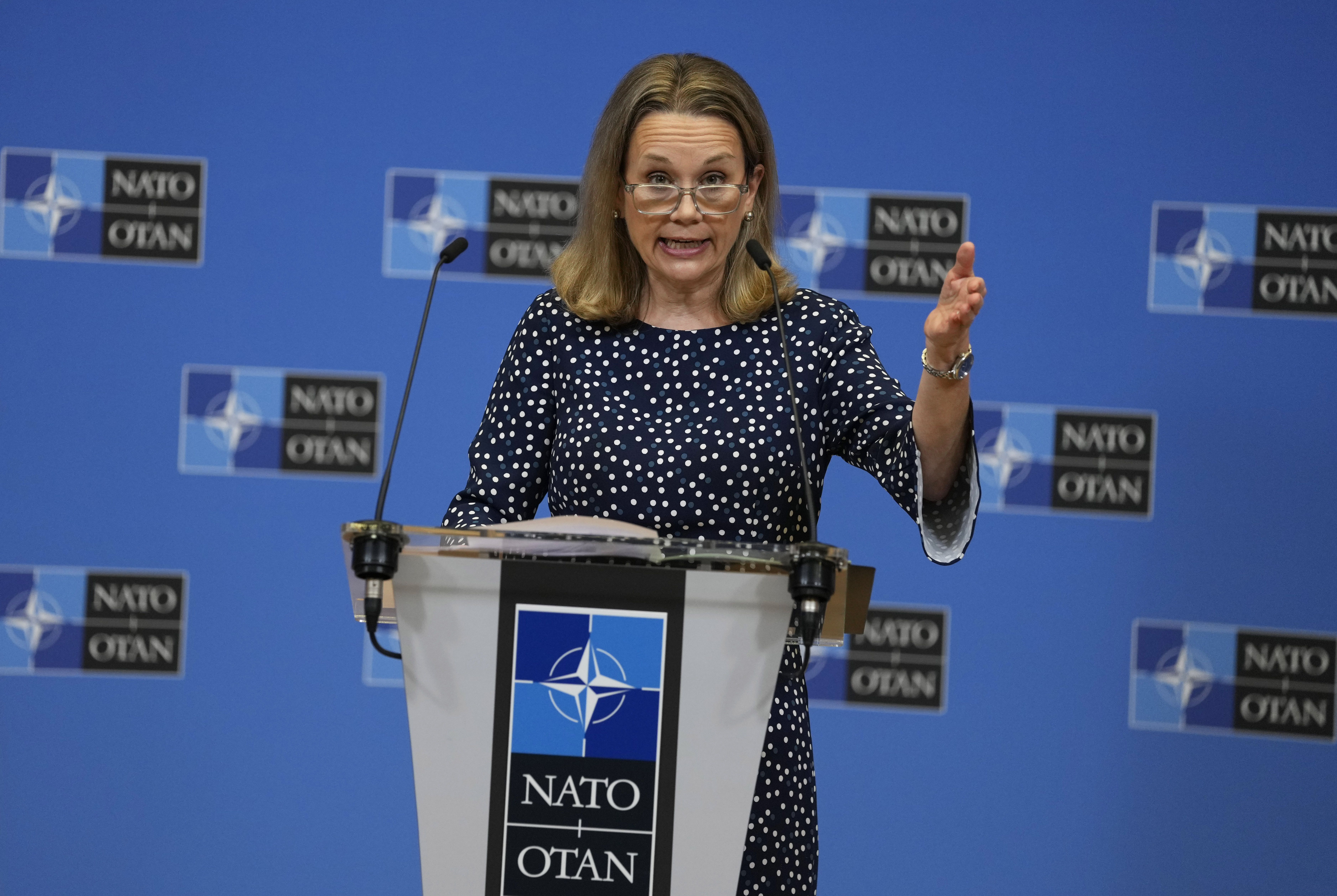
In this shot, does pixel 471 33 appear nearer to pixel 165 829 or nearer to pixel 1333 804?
pixel 165 829

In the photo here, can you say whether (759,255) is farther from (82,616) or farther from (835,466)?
(82,616)

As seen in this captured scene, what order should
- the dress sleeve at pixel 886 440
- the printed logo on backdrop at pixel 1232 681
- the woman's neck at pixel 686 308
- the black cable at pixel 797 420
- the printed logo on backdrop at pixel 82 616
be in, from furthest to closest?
the printed logo on backdrop at pixel 82 616 < the printed logo on backdrop at pixel 1232 681 < the woman's neck at pixel 686 308 < the dress sleeve at pixel 886 440 < the black cable at pixel 797 420

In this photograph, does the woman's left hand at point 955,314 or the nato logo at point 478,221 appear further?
the nato logo at point 478,221

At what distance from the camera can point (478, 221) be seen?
2.88 m

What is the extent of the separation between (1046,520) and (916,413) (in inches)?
64.2

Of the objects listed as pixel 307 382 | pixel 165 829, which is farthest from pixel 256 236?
pixel 165 829

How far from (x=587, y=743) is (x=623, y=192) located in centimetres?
77

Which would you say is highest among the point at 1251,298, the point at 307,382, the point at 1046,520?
the point at 1251,298

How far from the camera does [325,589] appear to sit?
2.90 metres

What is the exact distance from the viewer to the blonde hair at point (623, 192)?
155cm

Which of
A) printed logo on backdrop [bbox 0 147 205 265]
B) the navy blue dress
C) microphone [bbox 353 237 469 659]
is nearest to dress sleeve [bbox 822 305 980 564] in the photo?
the navy blue dress

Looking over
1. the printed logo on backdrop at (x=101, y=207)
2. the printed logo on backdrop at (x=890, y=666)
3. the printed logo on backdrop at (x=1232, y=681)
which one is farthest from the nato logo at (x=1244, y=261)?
the printed logo on backdrop at (x=101, y=207)

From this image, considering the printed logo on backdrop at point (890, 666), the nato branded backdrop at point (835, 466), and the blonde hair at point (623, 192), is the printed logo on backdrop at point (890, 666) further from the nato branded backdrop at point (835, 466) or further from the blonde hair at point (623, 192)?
the blonde hair at point (623, 192)

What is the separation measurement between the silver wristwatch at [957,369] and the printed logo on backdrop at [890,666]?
1.63 metres
